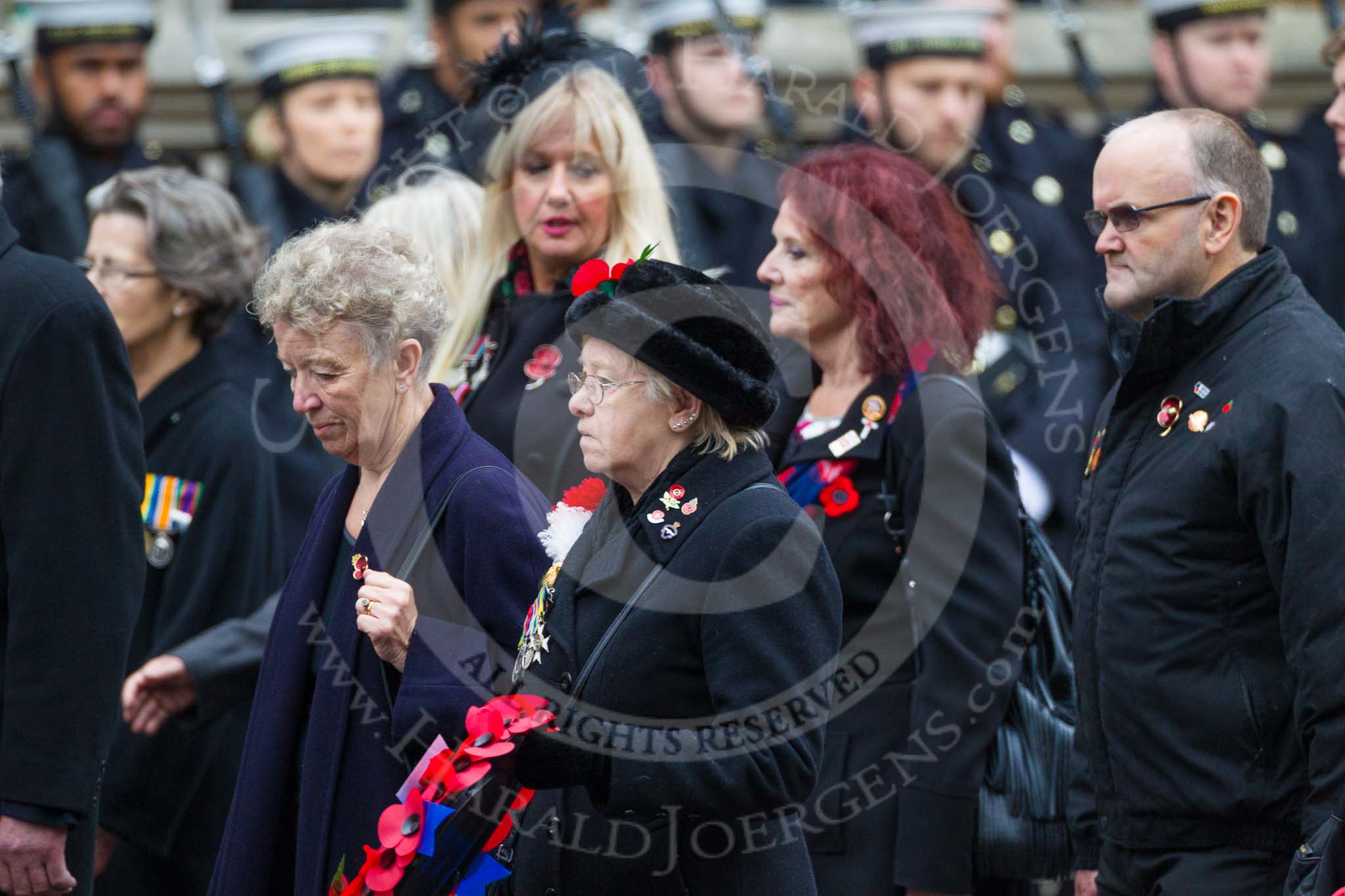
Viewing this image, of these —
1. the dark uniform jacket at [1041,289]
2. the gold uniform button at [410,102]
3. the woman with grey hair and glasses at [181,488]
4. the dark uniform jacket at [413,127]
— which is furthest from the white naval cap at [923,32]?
the woman with grey hair and glasses at [181,488]

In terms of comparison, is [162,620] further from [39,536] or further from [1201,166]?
[1201,166]

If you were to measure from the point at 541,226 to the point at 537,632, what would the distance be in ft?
5.39

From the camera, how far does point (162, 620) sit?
507 centimetres

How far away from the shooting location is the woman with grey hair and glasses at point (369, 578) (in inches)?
145

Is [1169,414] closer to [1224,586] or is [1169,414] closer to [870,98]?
[1224,586]

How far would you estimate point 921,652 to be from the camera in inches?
171

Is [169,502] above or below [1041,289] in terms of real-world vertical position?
above

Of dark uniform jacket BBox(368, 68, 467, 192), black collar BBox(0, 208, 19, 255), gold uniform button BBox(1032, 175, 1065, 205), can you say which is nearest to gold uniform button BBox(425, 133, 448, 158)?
dark uniform jacket BBox(368, 68, 467, 192)

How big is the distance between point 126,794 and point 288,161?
3.54 m

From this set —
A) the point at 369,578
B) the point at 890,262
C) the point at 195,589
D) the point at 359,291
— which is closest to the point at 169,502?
the point at 195,589

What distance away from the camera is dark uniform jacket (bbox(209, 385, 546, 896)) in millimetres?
3674

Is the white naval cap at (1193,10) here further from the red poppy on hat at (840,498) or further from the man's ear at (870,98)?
the red poppy on hat at (840,498)

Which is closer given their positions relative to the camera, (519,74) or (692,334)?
(692,334)

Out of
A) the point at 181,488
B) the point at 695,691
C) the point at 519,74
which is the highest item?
the point at 519,74
